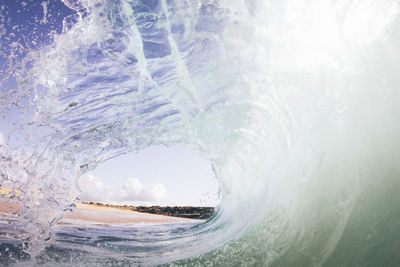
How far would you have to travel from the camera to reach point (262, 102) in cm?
443

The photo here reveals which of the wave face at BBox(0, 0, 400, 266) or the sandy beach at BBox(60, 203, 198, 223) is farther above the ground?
the wave face at BBox(0, 0, 400, 266)

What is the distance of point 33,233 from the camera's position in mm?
3939

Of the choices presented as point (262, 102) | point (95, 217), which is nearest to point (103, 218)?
point (95, 217)

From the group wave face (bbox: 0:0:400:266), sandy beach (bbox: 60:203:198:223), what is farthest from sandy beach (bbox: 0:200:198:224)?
wave face (bbox: 0:0:400:266)

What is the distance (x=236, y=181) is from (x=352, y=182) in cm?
537

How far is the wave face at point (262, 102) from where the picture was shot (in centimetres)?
271

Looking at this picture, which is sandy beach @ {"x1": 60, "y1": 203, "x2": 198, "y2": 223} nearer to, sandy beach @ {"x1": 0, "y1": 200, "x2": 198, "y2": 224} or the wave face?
sandy beach @ {"x1": 0, "y1": 200, "x2": 198, "y2": 224}

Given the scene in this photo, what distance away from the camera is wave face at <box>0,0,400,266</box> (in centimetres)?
271

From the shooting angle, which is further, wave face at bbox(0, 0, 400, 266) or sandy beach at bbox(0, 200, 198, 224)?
Answer: sandy beach at bbox(0, 200, 198, 224)

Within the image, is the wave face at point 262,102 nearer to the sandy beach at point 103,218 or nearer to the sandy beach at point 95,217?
the sandy beach at point 95,217

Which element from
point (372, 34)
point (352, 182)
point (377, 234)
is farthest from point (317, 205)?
point (372, 34)

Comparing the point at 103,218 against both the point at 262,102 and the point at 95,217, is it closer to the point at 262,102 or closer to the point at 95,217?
the point at 95,217

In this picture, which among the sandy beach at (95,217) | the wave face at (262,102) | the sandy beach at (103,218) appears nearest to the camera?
the wave face at (262,102)

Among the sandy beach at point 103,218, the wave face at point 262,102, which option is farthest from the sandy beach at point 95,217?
the wave face at point 262,102
